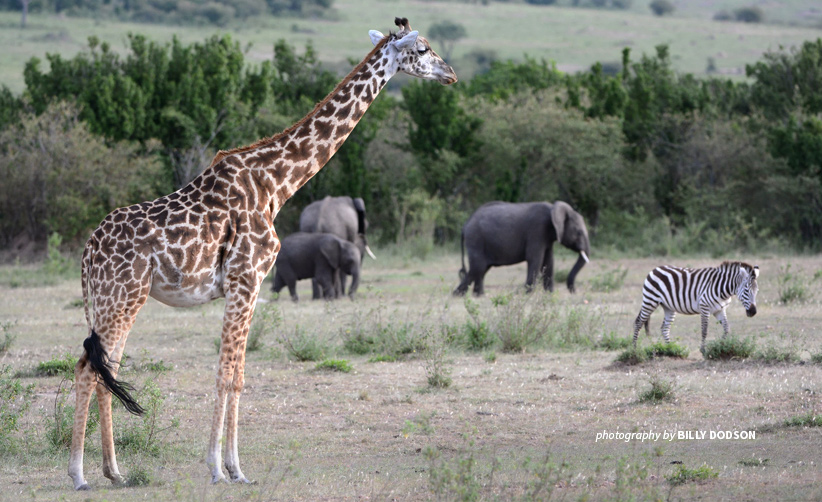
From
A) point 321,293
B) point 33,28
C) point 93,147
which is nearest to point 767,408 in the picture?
point 321,293

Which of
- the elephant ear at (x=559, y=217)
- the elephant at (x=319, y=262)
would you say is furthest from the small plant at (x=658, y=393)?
the elephant at (x=319, y=262)

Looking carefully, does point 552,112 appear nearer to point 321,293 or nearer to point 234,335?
point 321,293

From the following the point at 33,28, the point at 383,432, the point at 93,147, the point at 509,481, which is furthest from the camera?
the point at 33,28

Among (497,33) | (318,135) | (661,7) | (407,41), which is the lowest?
(497,33)

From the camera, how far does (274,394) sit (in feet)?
35.2

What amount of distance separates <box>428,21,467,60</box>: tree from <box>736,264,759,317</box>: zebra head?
7250 cm

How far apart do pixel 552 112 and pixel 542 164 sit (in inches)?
64.6

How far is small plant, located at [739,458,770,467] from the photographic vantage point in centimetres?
751

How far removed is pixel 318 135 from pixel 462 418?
322 cm

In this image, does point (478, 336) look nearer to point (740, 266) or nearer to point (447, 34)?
point (740, 266)

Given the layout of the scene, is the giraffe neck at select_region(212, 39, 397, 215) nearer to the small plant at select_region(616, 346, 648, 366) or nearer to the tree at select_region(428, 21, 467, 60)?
the small plant at select_region(616, 346, 648, 366)

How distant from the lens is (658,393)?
32.0 feet

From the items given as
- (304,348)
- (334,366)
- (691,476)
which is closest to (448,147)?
(304,348)

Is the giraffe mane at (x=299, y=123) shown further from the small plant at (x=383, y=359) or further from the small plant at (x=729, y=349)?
the small plant at (x=729, y=349)
